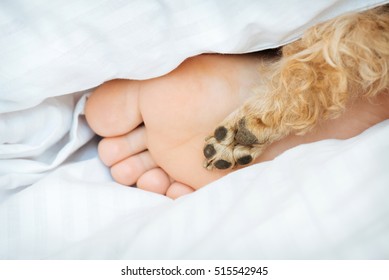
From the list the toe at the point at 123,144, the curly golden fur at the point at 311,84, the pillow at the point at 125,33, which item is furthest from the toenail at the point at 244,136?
the toe at the point at 123,144

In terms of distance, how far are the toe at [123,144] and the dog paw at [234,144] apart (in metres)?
0.20

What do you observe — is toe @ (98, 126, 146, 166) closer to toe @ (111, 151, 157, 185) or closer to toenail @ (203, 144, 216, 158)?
toe @ (111, 151, 157, 185)

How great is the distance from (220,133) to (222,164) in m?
Answer: 0.06

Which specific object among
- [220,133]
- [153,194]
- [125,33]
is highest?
[125,33]

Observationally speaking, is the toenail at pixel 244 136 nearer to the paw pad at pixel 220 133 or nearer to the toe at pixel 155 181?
the paw pad at pixel 220 133

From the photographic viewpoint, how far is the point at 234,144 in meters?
0.94

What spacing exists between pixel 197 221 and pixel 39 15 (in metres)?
0.50

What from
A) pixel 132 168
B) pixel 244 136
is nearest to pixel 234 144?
pixel 244 136

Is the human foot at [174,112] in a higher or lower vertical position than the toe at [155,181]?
higher

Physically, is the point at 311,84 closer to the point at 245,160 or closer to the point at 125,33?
the point at 245,160

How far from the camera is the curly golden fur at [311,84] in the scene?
2.85 ft

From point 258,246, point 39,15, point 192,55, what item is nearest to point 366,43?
point 192,55

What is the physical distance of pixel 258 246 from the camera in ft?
2.39
